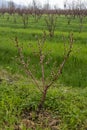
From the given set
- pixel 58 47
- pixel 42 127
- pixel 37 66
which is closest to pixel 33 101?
pixel 42 127

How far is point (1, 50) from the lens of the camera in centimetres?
1063

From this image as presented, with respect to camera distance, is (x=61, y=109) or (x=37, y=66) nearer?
(x=61, y=109)

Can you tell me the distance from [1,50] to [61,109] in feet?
19.0

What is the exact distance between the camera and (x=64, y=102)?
5.53m

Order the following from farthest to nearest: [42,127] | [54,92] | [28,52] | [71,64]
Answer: [28,52]
[71,64]
[54,92]
[42,127]

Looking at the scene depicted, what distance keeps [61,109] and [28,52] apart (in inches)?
191

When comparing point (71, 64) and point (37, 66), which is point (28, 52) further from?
point (71, 64)

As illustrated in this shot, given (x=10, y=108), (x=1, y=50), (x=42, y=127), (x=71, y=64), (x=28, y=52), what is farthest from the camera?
(x=1, y=50)

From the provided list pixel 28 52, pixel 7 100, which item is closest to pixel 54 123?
pixel 7 100

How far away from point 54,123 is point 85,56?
15.2 feet

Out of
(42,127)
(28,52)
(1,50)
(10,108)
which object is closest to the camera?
(42,127)

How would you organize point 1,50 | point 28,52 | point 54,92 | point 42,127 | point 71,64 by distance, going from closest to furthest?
point 42,127, point 54,92, point 71,64, point 28,52, point 1,50

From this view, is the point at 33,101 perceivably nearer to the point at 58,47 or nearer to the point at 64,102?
A: the point at 64,102

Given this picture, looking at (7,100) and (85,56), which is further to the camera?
(85,56)
